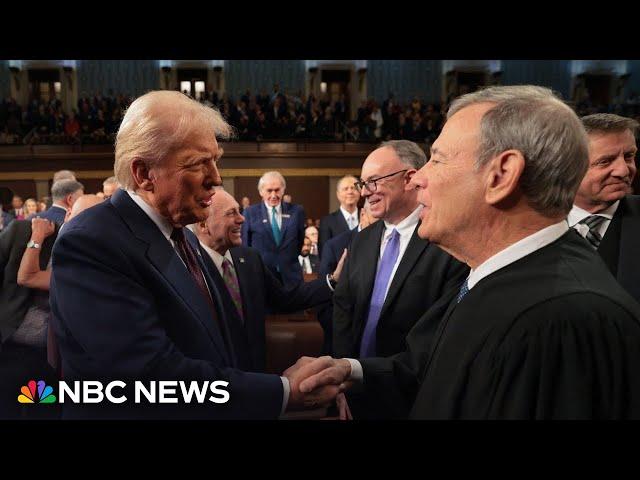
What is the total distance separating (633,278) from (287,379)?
1488 millimetres

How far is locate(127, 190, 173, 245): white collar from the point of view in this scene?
64.3 inches

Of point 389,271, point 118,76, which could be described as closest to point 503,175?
point 389,271

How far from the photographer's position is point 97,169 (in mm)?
11352

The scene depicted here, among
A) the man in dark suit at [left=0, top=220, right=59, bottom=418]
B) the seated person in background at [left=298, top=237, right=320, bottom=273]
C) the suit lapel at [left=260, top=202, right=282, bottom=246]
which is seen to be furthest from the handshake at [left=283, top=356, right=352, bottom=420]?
the suit lapel at [left=260, top=202, right=282, bottom=246]

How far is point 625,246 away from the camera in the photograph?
226 cm

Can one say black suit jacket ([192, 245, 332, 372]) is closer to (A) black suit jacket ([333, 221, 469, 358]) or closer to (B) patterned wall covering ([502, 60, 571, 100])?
(A) black suit jacket ([333, 221, 469, 358])

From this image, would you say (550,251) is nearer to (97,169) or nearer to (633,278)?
(633,278)

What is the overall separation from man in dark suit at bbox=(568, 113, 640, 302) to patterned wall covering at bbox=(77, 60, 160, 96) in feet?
54.4

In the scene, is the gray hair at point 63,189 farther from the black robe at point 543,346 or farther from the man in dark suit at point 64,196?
the black robe at point 543,346

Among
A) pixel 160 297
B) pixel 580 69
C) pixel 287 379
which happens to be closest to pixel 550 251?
pixel 287 379

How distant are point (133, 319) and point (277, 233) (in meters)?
4.47

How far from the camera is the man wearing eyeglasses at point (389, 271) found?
227 centimetres

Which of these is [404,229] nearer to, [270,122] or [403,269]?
[403,269]

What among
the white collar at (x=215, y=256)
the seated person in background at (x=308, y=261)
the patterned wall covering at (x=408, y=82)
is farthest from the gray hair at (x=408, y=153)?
the patterned wall covering at (x=408, y=82)
